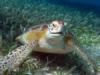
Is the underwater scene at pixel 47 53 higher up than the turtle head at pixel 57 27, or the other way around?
the turtle head at pixel 57 27

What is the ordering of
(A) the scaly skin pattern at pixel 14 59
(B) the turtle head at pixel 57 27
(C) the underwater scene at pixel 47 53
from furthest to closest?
(B) the turtle head at pixel 57 27
(C) the underwater scene at pixel 47 53
(A) the scaly skin pattern at pixel 14 59

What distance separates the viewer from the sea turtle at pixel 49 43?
4.01 m

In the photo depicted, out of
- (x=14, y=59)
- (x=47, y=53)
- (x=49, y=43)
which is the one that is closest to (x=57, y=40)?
(x=49, y=43)

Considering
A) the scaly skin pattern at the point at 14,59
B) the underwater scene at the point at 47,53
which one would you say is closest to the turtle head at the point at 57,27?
the underwater scene at the point at 47,53

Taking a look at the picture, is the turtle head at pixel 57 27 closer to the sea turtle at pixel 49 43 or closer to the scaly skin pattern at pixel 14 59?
the sea turtle at pixel 49 43

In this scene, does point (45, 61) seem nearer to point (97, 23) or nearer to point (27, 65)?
point (27, 65)

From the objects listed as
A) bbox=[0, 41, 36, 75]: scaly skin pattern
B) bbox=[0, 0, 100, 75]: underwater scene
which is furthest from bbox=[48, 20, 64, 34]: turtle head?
bbox=[0, 41, 36, 75]: scaly skin pattern

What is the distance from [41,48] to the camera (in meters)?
4.51

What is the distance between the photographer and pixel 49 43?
14.5ft

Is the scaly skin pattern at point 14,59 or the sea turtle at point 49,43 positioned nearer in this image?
the scaly skin pattern at point 14,59

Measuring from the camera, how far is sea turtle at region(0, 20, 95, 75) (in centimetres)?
401

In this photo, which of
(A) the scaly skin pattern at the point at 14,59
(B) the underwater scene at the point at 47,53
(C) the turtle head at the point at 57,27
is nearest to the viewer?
(A) the scaly skin pattern at the point at 14,59

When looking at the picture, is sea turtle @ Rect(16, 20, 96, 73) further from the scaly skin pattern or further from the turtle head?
the scaly skin pattern

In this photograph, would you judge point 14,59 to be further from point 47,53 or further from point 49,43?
point 47,53
